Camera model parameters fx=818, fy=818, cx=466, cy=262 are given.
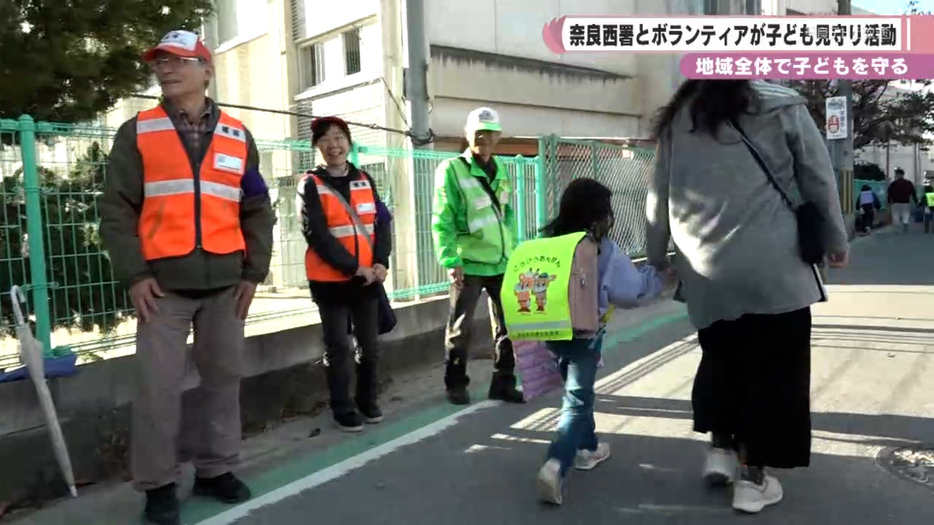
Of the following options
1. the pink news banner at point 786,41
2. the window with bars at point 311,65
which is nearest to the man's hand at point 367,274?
the pink news banner at point 786,41

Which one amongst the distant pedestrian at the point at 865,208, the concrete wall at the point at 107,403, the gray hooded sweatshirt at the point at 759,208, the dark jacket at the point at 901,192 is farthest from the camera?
the distant pedestrian at the point at 865,208

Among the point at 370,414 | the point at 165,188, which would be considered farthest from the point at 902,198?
the point at 165,188

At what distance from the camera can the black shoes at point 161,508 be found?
3.42 meters

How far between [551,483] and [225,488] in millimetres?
1494

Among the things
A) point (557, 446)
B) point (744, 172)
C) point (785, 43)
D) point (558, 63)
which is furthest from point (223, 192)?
point (558, 63)

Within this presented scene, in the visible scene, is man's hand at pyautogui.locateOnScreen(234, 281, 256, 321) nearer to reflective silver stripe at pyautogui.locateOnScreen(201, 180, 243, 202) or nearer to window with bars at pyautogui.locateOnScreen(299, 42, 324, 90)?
reflective silver stripe at pyautogui.locateOnScreen(201, 180, 243, 202)

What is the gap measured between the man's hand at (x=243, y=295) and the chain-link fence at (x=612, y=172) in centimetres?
515

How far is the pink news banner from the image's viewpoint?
229 inches

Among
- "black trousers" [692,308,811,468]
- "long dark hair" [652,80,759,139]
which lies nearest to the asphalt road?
"black trousers" [692,308,811,468]

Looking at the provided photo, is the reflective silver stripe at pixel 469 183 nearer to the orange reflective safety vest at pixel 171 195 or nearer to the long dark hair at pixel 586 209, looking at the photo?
the long dark hair at pixel 586 209

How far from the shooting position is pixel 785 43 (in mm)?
5934

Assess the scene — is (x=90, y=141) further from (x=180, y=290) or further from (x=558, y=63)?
(x=558, y=63)

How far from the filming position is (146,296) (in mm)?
3352

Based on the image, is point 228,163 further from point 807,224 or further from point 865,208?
point 865,208
